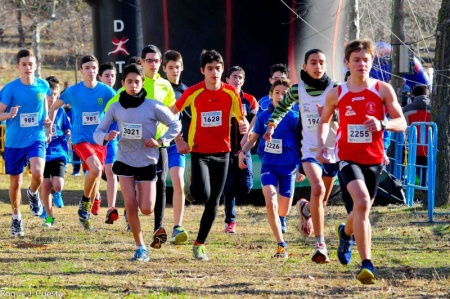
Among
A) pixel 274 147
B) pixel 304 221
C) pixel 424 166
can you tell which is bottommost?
pixel 304 221

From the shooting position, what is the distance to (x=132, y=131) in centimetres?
908

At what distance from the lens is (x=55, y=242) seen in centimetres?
1071

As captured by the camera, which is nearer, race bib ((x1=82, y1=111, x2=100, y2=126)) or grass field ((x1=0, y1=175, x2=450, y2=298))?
grass field ((x1=0, y1=175, x2=450, y2=298))

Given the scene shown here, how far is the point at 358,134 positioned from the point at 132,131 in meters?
2.18

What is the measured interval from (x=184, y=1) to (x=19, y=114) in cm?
500

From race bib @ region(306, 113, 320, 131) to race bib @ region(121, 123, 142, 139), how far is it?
152cm

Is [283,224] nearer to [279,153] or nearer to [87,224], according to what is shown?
[279,153]

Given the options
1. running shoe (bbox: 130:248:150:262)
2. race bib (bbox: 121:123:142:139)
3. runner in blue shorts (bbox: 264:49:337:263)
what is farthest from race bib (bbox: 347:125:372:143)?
running shoe (bbox: 130:248:150:262)

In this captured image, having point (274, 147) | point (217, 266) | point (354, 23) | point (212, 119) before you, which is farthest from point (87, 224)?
point (354, 23)

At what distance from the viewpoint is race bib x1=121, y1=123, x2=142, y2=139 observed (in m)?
9.08

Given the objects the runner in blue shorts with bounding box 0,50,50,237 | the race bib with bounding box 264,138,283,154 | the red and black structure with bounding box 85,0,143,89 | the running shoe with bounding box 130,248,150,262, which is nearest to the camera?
the running shoe with bounding box 130,248,150,262

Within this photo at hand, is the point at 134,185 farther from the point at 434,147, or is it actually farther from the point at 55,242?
the point at 434,147

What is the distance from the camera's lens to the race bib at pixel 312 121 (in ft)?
30.5

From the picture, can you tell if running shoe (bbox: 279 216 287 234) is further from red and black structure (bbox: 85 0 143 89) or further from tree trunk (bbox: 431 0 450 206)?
red and black structure (bbox: 85 0 143 89)
